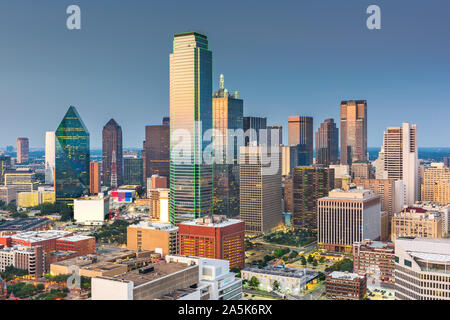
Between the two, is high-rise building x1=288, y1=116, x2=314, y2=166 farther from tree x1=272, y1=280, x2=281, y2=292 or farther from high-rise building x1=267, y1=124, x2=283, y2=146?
tree x1=272, y1=280, x2=281, y2=292

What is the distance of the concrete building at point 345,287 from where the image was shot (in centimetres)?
1173

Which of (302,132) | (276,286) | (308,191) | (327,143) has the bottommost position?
(276,286)

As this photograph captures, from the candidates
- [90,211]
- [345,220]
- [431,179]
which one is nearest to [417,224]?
[345,220]

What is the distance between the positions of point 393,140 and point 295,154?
1417cm

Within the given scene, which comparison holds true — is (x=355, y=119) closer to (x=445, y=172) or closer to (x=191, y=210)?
(x=445, y=172)

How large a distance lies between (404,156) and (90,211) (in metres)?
16.6

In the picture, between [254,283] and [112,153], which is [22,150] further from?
[254,283]

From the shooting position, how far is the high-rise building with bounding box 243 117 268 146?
30.1 metres

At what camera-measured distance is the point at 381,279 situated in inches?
535

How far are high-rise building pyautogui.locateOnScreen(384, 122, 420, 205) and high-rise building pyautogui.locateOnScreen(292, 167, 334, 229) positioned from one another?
409 centimetres

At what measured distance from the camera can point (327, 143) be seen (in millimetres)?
43594

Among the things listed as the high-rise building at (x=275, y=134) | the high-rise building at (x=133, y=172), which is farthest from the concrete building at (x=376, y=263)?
the high-rise building at (x=133, y=172)

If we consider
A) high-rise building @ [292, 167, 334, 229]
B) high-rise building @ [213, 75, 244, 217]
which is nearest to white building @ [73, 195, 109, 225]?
high-rise building @ [213, 75, 244, 217]
